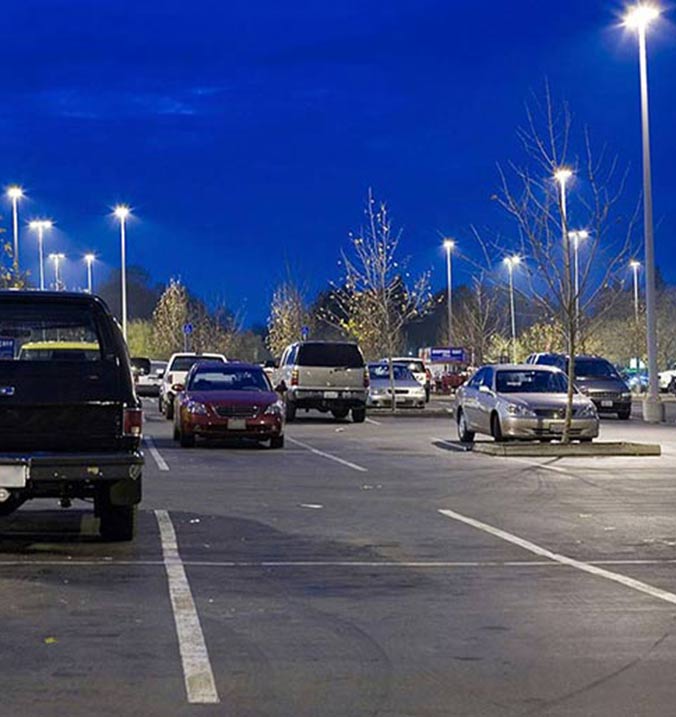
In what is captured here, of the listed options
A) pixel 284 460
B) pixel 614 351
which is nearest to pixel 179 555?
pixel 284 460

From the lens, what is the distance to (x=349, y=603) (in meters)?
9.42

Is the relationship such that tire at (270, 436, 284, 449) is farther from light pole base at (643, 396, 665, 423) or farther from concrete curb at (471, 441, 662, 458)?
light pole base at (643, 396, 665, 423)

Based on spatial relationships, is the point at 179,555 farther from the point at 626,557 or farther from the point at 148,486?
the point at 148,486

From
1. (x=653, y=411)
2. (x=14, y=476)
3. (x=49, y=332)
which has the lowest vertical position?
(x=14, y=476)

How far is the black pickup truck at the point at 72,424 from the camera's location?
36.2 feet

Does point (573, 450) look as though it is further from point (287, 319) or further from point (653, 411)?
point (287, 319)

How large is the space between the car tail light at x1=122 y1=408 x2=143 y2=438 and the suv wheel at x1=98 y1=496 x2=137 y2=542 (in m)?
0.85

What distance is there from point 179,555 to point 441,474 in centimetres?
877

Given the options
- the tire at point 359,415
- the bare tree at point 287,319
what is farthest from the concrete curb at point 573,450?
the bare tree at point 287,319

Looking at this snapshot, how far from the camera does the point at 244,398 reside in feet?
81.3

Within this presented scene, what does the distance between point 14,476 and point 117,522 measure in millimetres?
1358

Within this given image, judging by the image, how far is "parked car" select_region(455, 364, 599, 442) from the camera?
24.2m

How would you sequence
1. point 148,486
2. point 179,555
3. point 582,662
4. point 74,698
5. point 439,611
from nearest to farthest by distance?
point 74,698
point 582,662
point 439,611
point 179,555
point 148,486

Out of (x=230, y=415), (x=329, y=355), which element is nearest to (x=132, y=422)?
(x=230, y=415)
